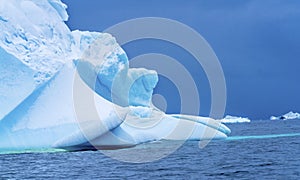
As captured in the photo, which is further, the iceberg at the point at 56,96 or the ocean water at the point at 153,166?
the iceberg at the point at 56,96

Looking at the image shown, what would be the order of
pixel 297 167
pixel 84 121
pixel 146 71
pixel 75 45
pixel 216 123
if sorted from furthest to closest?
pixel 146 71 < pixel 216 123 < pixel 75 45 < pixel 84 121 < pixel 297 167

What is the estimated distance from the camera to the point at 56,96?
2152 centimetres

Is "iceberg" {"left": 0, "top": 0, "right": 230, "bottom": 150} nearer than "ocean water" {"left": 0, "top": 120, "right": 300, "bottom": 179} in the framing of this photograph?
No

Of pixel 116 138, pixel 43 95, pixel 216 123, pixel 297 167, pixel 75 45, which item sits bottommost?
pixel 297 167

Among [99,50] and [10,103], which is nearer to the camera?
[10,103]

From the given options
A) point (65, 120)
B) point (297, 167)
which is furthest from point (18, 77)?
point (297, 167)

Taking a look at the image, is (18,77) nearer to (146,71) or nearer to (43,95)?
(43,95)

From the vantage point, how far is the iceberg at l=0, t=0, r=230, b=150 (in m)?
20.2

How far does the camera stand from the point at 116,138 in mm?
20984

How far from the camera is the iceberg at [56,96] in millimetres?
20250

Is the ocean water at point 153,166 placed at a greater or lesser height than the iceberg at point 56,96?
lesser

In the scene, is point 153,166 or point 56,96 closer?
point 153,166

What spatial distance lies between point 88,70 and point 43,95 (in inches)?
254

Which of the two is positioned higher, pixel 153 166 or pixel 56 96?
pixel 56 96
